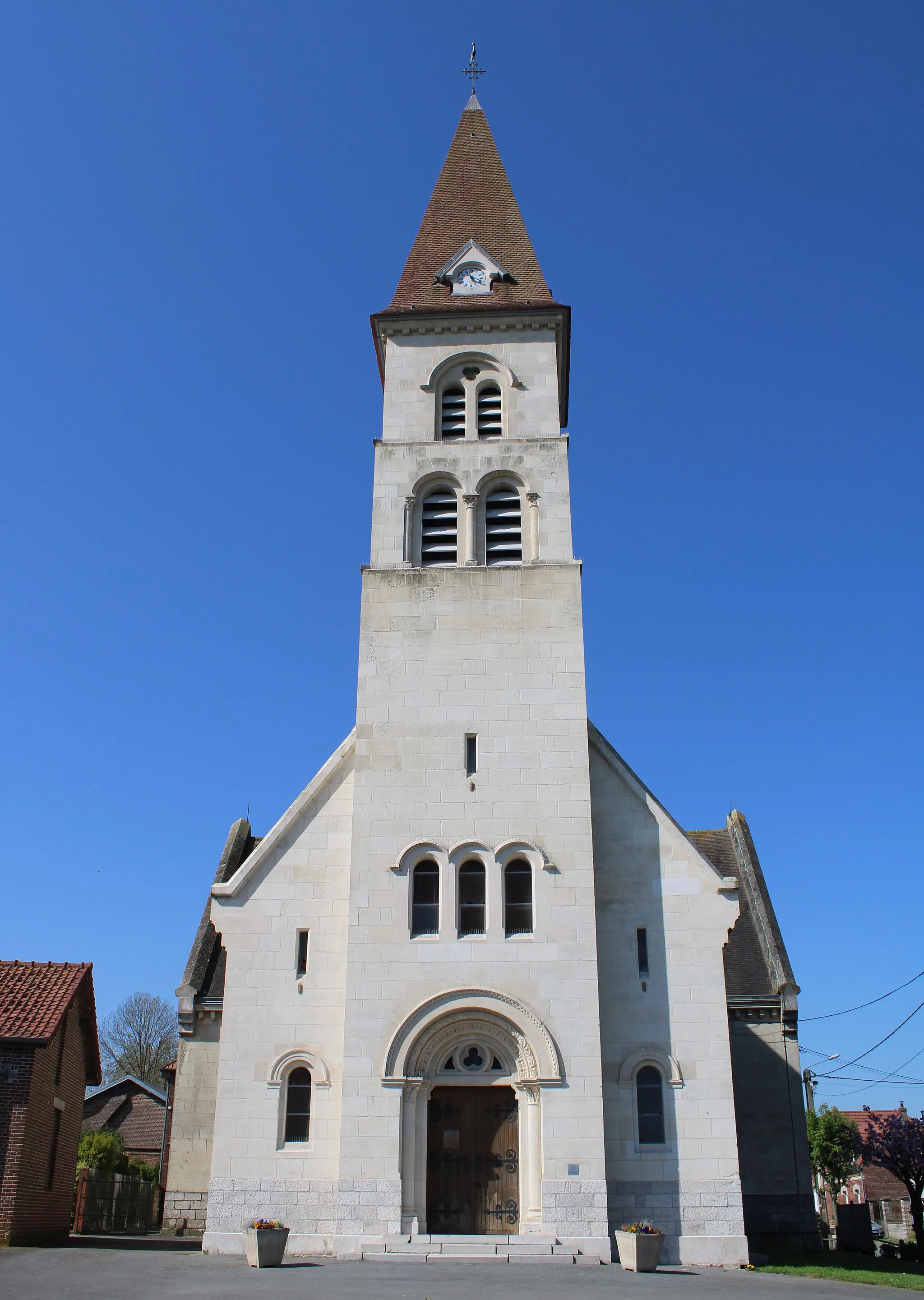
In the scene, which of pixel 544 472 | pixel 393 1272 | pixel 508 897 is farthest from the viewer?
pixel 544 472

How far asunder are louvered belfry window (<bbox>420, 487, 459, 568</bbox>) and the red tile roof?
13241mm

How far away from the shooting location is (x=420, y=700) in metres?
24.3

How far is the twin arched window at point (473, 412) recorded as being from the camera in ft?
92.3

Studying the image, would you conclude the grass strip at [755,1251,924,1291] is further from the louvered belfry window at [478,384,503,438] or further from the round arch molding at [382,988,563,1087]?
the louvered belfry window at [478,384,503,438]

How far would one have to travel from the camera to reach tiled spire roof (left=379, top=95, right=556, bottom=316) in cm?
2970

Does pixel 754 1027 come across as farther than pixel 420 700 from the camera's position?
Yes

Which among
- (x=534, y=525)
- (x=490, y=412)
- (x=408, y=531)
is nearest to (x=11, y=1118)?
(x=408, y=531)

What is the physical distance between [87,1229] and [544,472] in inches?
945

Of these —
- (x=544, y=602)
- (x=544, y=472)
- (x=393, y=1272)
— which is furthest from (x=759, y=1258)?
(x=544, y=472)

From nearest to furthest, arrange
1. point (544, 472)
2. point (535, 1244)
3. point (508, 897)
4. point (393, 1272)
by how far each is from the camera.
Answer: point (393, 1272) < point (535, 1244) < point (508, 897) < point (544, 472)

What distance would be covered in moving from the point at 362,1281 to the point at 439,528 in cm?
1656

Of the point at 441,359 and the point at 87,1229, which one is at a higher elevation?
the point at 441,359

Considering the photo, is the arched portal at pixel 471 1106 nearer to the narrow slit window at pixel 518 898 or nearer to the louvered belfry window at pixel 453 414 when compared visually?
the narrow slit window at pixel 518 898

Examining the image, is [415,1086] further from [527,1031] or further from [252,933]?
[252,933]
